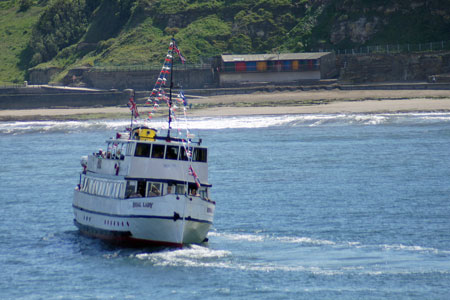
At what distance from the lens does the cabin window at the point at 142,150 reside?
128 ft

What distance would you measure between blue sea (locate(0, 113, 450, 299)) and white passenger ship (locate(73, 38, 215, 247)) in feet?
2.76

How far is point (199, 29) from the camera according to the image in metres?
127

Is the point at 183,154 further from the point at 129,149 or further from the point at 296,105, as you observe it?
the point at 296,105

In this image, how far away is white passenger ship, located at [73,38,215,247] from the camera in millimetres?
37531

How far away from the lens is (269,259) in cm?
3584

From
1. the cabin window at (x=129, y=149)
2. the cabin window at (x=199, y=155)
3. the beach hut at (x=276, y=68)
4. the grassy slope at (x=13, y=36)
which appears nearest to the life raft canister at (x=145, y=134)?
the cabin window at (x=129, y=149)

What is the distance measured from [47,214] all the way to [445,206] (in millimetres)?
21968

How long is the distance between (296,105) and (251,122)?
9.97m

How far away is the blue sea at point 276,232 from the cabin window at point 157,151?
171 inches

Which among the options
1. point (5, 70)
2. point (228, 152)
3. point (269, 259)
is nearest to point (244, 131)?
point (228, 152)

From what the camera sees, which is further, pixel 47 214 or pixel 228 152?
pixel 228 152

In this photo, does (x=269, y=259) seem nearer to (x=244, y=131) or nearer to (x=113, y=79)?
(x=244, y=131)

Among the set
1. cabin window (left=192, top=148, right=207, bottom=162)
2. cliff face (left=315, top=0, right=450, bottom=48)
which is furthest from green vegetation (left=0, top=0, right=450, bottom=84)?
cabin window (left=192, top=148, right=207, bottom=162)

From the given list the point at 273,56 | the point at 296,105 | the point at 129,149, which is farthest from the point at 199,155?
the point at 273,56
